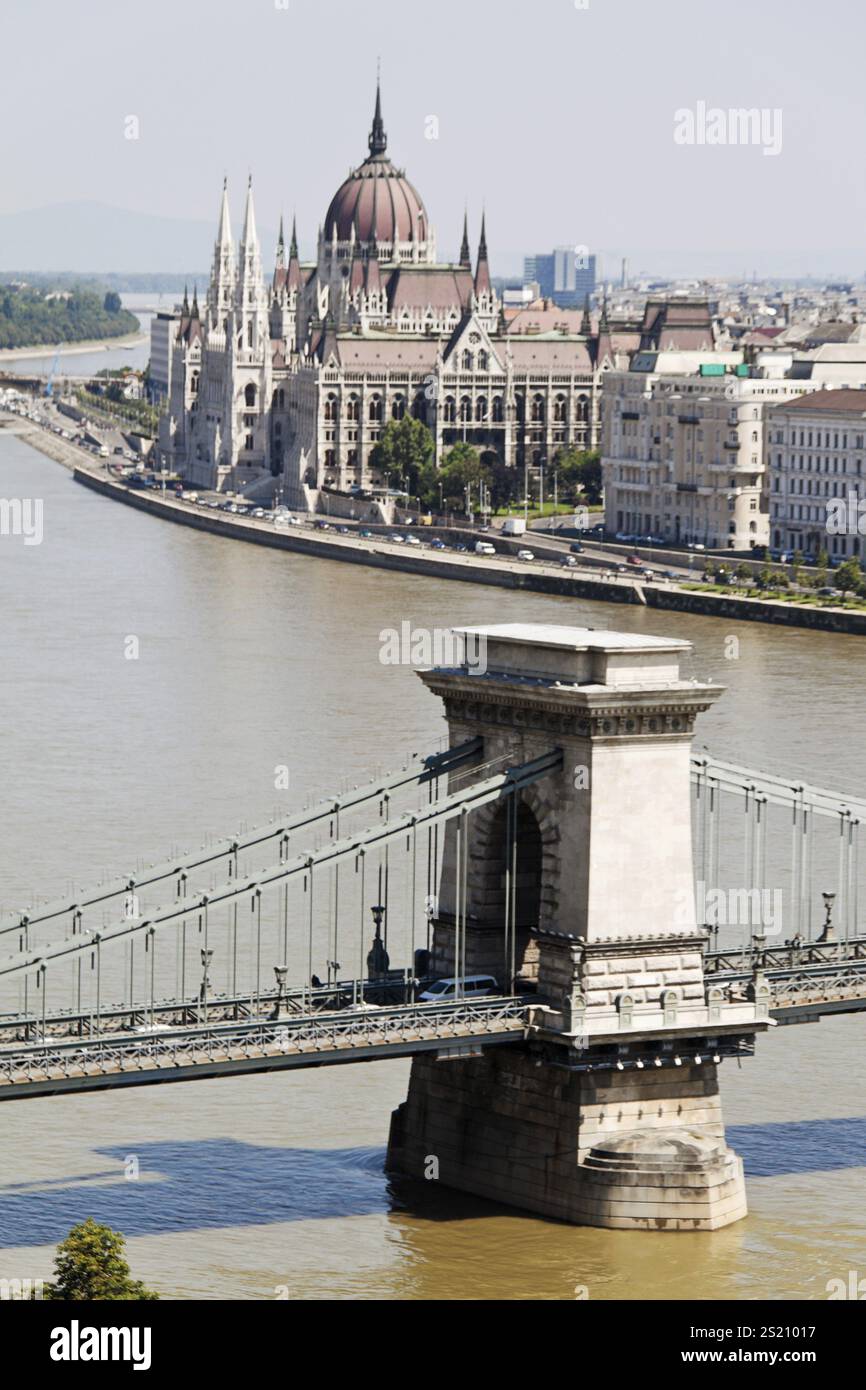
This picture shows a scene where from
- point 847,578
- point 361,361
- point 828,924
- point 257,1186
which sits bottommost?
point 257,1186

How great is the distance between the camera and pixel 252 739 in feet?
152

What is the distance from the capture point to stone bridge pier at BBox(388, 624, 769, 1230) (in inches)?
931

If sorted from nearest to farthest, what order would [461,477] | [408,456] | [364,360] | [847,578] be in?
[847,578], [461,477], [408,456], [364,360]

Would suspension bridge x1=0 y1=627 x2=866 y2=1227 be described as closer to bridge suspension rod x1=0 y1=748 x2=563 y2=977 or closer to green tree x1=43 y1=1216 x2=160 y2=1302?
bridge suspension rod x1=0 y1=748 x2=563 y2=977

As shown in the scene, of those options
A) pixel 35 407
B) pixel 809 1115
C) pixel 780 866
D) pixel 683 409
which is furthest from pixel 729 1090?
pixel 35 407

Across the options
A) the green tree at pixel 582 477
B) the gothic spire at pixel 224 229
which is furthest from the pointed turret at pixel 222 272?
the green tree at pixel 582 477

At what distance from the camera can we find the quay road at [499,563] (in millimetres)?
68375

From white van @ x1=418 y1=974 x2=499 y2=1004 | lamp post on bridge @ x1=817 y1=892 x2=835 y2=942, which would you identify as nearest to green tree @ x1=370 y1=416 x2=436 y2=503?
lamp post on bridge @ x1=817 y1=892 x2=835 y2=942

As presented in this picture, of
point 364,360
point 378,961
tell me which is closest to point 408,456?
point 364,360

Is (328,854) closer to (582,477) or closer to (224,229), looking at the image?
(582,477)

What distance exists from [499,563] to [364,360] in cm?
3032

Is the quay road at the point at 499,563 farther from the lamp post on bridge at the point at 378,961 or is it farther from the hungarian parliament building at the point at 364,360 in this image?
the lamp post on bridge at the point at 378,961

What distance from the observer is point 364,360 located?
361 ft

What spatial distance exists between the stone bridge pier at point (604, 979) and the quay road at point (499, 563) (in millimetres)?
41340
